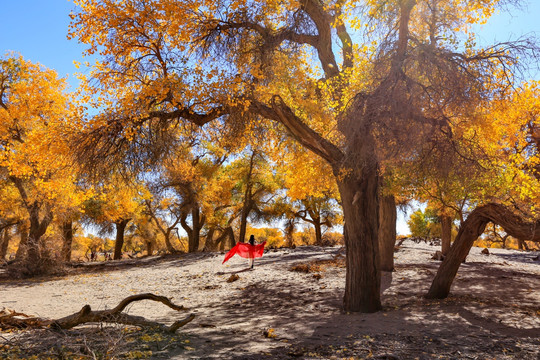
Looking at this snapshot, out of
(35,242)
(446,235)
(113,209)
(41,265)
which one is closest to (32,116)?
(35,242)

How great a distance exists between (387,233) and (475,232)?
14.7 feet

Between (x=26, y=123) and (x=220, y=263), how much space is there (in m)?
9.22

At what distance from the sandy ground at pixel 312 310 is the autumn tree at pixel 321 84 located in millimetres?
1394

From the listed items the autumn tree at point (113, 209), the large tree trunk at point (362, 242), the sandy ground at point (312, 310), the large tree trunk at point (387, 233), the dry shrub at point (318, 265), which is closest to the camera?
the sandy ground at point (312, 310)

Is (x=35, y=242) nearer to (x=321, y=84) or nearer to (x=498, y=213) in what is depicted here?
(x=321, y=84)

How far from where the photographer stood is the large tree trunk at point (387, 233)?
12.3 m

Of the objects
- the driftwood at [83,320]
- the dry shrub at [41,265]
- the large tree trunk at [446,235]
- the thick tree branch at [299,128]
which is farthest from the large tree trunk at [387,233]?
the dry shrub at [41,265]

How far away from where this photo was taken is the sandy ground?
522 centimetres

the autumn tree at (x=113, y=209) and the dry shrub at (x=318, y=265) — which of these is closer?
the dry shrub at (x=318, y=265)

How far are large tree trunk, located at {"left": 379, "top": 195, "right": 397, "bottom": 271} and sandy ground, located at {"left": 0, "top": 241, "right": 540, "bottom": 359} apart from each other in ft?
1.39

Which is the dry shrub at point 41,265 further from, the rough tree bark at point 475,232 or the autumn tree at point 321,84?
the rough tree bark at point 475,232

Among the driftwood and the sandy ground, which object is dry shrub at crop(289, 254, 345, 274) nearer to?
the sandy ground

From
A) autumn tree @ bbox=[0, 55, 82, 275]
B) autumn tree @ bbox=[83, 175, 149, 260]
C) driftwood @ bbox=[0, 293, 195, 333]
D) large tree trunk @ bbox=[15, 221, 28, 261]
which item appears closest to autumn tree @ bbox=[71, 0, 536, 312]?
driftwood @ bbox=[0, 293, 195, 333]

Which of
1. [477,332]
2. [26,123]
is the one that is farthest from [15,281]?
[477,332]
